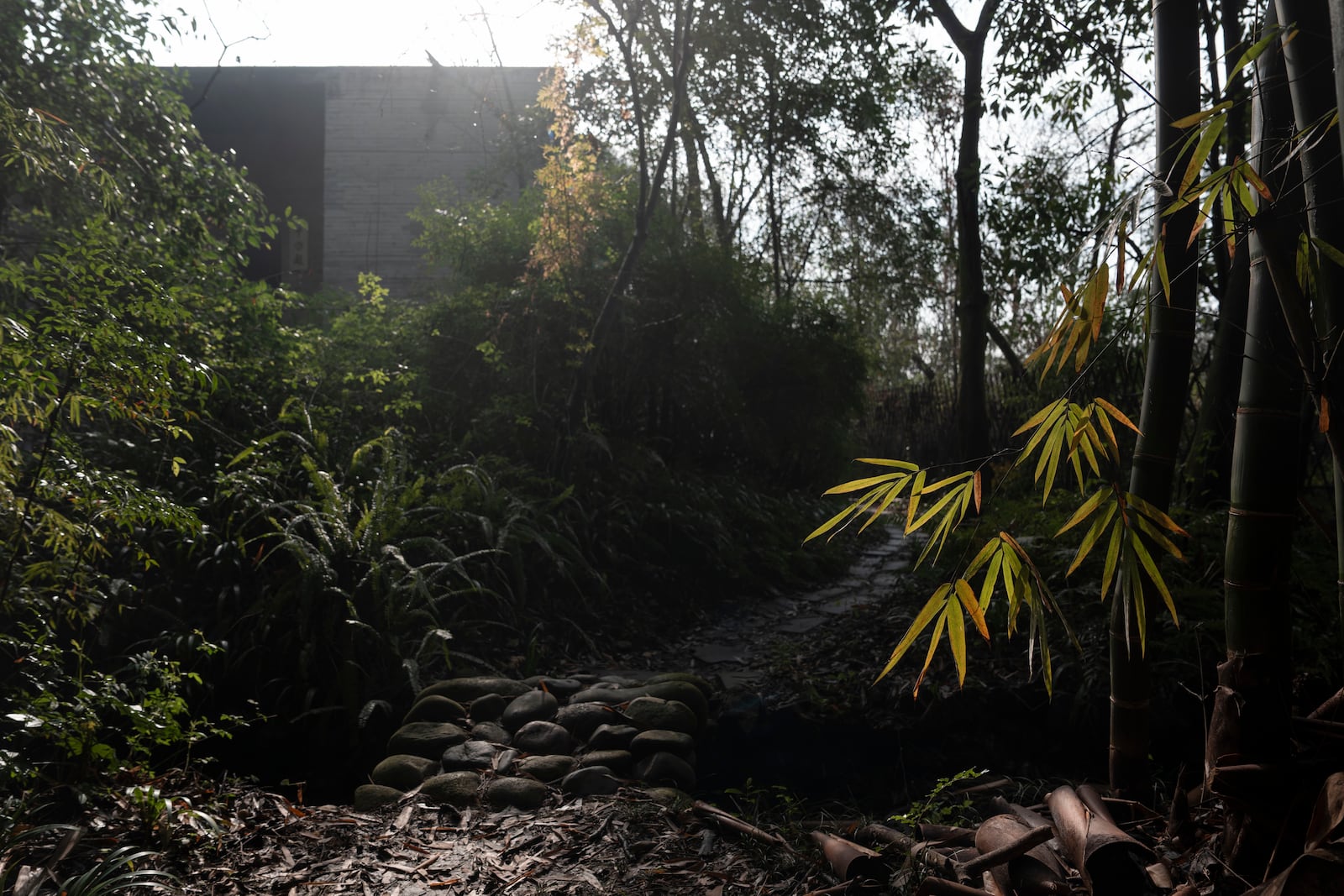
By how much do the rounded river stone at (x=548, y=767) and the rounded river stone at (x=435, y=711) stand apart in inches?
20.7

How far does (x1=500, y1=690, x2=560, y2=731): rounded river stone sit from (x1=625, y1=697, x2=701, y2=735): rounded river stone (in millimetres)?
336

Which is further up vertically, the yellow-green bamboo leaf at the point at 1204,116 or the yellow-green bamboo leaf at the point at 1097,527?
the yellow-green bamboo leaf at the point at 1204,116

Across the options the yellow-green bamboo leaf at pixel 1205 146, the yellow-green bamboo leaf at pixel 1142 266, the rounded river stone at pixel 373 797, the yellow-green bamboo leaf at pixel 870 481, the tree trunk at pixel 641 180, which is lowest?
the rounded river stone at pixel 373 797

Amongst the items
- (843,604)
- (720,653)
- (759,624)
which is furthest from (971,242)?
(720,653)

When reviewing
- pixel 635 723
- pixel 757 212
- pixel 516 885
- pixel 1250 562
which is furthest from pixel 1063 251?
pixel 757 212

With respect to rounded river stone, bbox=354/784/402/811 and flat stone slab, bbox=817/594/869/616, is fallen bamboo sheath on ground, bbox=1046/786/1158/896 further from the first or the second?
flat stone slab, bbox=817/594/869/616

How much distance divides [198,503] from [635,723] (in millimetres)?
2439

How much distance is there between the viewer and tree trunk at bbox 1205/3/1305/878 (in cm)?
164

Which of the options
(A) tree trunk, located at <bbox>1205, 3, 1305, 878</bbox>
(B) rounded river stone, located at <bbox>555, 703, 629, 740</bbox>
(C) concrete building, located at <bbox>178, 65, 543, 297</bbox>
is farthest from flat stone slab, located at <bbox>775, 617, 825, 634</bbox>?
(C) concrete building, located at <bbox>178, 65, 543, 297</bbox>

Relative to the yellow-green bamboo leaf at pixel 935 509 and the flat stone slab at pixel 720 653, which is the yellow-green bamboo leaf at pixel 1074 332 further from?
the flat stone slab at pixel 720 653

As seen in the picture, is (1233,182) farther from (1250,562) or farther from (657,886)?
(657,886)

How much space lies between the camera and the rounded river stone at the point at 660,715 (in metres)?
3.59

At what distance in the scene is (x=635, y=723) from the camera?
3.59 m

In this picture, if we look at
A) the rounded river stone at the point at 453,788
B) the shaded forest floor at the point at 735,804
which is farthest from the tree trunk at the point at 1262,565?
the rounded river stone at the point at 453,788
